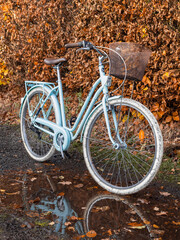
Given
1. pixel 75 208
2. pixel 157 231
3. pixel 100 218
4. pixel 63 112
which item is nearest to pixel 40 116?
pixel 63 112

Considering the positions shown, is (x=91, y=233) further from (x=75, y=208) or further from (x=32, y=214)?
(x=32, y=214)

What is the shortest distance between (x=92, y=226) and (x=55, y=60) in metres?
2.11

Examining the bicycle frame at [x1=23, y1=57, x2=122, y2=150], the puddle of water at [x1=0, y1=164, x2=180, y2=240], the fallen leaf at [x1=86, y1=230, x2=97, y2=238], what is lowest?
the puddle of water at [x1=0, y1=164, x2=180, y2=240]

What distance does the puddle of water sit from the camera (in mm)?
2793

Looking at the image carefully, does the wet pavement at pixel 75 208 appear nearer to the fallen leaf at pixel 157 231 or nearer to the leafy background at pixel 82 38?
the fallen leaf at pixel 157 231

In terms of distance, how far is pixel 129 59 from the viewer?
3.23m

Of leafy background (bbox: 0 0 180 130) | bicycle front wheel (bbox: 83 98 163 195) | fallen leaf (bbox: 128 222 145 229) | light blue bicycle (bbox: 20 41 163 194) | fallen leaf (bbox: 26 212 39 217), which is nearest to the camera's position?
fallen leaf (bbox: 128 222 145 229)

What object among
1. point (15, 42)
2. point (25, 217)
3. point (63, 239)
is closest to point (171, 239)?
point (63, 239)

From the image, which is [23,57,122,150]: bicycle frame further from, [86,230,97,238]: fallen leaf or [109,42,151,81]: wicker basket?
[86,230,97,238]: fallen leaf

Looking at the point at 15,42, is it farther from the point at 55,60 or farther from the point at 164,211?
the point at 164,211

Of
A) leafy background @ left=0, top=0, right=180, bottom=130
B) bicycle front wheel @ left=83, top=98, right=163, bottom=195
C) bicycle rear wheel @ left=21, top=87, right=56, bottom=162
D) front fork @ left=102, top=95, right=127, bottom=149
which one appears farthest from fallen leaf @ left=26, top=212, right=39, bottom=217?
leafy background @ left=0, top=0, right=180, bottom=130

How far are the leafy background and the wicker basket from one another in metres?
1.19

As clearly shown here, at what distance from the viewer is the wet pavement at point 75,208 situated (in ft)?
9.08

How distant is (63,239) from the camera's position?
2.65m
